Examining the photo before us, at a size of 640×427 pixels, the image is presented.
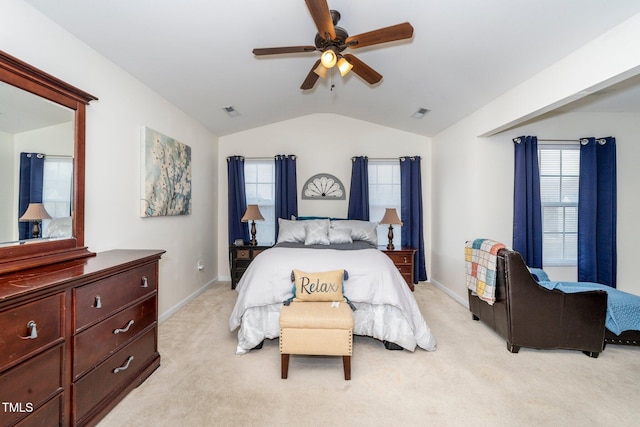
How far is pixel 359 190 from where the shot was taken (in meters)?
4.72

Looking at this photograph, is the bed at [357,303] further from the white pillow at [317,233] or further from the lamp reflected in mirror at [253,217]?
the lamp reflected in mirror at [253,217]

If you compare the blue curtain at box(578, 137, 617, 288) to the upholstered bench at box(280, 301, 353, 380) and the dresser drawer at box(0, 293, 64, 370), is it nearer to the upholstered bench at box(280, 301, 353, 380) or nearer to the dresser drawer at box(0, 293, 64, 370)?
the upholstered bench at box(280, 301, 353, 380)

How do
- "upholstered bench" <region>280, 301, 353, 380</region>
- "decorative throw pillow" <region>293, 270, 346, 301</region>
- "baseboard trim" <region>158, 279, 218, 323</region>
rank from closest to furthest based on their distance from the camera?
"upholstered bench" <region>280, 301, 353, 380</region>
"decorative throw pillow" <region>293, 270, 346, 301</region>
"baseboard trim" <region>158, 279, 218, 323</region>

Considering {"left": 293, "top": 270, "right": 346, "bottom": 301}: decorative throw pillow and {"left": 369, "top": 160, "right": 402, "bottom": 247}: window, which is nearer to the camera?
{"left": 293, "top": 270, "right": 346, "bottom": 301}: decorative throw pillow

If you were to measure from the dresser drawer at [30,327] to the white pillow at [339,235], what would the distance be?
2911 mm

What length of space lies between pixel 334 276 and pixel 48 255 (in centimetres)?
192

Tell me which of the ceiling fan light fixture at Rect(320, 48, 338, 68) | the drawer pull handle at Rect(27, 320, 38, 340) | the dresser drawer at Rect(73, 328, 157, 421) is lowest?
the dresser drawer at Rect(73, 328, 157, 421)

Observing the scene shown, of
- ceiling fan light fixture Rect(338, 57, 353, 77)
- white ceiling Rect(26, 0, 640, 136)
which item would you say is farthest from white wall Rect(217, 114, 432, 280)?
ceiling fan light fixture Rect(338, 57, 353, 77)

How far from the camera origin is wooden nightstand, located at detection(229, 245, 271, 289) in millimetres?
4324

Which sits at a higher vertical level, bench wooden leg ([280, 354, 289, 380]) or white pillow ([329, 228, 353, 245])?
white pillow ([329, 228, 353, 245])

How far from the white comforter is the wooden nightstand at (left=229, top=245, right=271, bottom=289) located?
1723 mm

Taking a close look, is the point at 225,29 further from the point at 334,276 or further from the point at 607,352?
the point at 607,352

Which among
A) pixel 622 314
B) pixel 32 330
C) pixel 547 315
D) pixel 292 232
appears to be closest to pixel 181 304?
pixel 292 232

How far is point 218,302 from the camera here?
3768 millimetres
